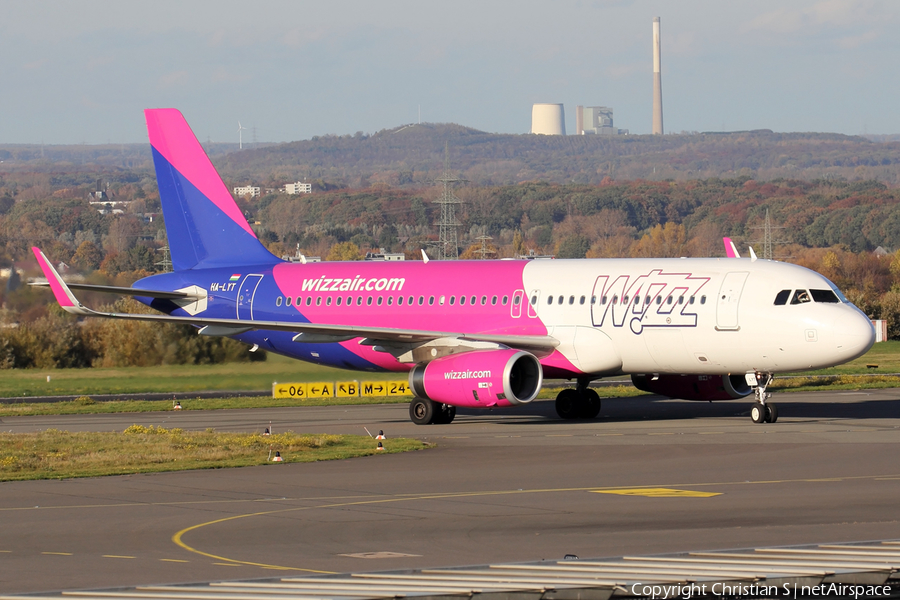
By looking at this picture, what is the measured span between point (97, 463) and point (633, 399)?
23594 mm

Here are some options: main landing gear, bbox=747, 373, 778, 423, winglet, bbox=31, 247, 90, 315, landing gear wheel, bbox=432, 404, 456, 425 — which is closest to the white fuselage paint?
main landing gear, bbox=747, 373, 778, 423

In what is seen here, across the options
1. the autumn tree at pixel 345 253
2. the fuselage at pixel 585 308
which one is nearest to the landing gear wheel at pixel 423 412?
the fuselage at pixel 585 308

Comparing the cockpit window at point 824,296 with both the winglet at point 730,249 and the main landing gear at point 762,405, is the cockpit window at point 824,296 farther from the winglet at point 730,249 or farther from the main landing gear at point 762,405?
the winglet at point 730,249

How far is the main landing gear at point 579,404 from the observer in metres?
38.7

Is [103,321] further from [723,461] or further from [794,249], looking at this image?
[794,249]

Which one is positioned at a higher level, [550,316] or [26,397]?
[550,316]

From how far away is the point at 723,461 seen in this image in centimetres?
2711

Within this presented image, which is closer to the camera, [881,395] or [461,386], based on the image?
[461,386]

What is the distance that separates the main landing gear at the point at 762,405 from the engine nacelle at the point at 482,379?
5833 mm

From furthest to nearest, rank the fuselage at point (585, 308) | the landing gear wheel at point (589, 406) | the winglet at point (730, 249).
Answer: the winglet at point (730, 249) → the landing gear wheel at point (589, 406) → the fuselage at point (585, 308)

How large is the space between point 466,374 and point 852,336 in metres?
10.2

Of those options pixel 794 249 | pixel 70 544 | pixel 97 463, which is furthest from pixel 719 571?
pixel 794 249

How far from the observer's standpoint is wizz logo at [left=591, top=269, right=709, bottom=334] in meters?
34.8

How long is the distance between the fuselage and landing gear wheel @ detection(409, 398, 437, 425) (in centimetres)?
222
